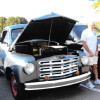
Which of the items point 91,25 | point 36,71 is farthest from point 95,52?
point 36,71

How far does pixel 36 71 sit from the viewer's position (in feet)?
10.1

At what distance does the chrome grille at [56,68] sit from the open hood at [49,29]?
3.70ft

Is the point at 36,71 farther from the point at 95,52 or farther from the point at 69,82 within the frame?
the point at 95,52

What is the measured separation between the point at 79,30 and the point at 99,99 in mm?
3588

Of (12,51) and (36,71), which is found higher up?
(12,51)

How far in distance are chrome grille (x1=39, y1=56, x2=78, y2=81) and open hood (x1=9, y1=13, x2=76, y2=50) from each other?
1128mm

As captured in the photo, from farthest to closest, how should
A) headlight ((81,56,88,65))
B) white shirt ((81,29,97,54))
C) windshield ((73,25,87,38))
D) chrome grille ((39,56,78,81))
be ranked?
windshield ((73,25,87,38))
white shirt ((81,29,97,54))
headlight ((81,56,88,65))
chrome grille ((39,56,78,81))

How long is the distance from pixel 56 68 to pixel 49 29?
168 cm

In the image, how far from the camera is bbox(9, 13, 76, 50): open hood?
3836 mm

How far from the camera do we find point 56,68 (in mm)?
3213

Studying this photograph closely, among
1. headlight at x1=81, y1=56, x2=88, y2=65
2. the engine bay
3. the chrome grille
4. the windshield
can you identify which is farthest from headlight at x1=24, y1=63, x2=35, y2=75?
the windshield

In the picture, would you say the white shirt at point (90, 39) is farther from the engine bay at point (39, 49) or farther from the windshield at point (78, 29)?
the windshield at point (78, 29)

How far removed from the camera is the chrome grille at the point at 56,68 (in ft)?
10.3

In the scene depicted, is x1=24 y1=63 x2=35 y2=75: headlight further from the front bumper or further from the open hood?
the open hood
